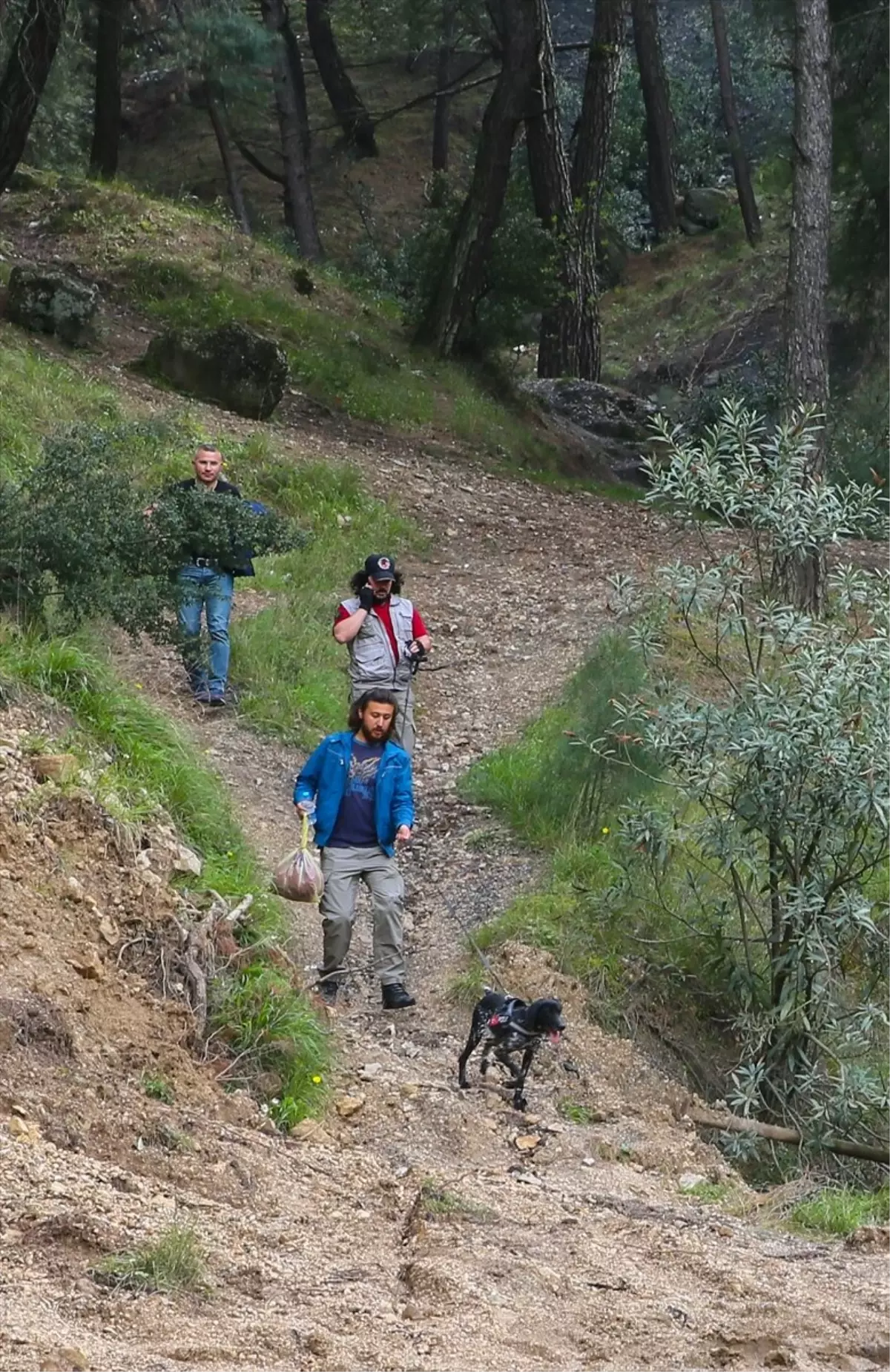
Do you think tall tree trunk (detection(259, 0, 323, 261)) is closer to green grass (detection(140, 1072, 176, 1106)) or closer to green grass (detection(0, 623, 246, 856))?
green grass (detection(0, 623, 246, 856))

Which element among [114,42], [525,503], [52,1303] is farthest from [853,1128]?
[114,42]

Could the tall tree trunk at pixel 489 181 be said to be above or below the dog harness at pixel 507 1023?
above

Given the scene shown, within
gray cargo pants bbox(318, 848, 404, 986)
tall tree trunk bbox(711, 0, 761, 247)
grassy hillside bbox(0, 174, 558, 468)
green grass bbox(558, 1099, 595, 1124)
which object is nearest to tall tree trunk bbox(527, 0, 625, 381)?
grassy hillside bbox(0, 174, 558, 468)

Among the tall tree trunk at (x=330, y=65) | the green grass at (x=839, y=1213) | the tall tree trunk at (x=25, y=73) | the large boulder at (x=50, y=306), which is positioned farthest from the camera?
the tall tree trunk at (x=330, y=65)

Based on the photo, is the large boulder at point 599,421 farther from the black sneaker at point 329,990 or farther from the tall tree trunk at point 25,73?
the black sneaker at point 329,990

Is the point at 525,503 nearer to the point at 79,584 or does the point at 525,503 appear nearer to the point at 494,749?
the point at 494,749

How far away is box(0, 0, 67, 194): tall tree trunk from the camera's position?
51.6ft

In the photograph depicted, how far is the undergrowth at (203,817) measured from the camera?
6043mm

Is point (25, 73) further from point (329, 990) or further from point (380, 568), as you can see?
point (329, 990)

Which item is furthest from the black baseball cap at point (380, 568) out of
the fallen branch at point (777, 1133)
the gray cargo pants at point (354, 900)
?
the fallen branch at point (777, 1133)

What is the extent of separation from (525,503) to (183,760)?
29.8 ft

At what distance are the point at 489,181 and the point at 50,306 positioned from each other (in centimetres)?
502

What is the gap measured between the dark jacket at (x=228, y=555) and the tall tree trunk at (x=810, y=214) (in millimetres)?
5255

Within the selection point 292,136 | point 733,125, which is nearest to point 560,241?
point 292,136
